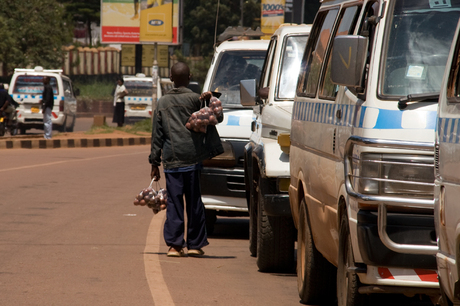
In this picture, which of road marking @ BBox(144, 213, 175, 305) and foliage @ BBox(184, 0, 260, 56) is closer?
road marking @ BBox(144, 213, 175, 305)

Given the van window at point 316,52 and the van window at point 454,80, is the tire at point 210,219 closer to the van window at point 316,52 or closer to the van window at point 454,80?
the van window at point 316,52

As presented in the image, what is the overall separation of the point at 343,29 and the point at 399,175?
1.48 meters

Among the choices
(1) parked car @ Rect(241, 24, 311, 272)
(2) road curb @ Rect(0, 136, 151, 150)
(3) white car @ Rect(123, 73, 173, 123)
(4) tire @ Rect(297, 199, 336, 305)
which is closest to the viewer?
(4) tire @ Rect(297, 199, 336, 305)

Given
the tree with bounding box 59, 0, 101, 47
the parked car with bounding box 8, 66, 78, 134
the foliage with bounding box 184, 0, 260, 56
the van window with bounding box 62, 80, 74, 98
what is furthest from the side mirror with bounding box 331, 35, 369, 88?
the tree with bounding box 59, 0, 101, 47

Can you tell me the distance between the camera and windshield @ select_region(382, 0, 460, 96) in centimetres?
434

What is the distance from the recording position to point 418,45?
174 inches

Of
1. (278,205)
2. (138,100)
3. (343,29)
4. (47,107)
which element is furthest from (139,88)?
(343,29)

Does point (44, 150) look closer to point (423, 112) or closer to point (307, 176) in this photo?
point (307, 176)

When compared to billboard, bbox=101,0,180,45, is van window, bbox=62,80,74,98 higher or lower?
lower

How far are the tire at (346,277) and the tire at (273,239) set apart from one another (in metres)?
2.12

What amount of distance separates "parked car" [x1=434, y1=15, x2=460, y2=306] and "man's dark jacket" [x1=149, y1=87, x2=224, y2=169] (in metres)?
4.00

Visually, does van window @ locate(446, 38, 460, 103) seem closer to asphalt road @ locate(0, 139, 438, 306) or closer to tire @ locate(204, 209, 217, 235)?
asphalt road @ locate(0, 139, 438, 306)

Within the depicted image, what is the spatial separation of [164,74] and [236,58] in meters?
54.3

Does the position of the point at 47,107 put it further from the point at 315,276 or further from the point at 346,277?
the point at 346,277
